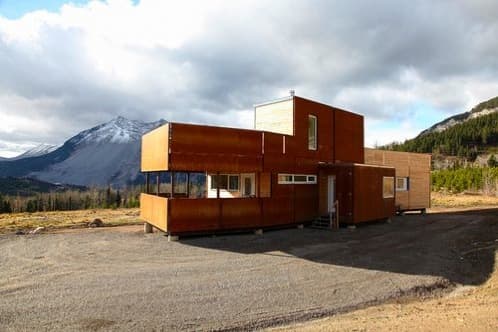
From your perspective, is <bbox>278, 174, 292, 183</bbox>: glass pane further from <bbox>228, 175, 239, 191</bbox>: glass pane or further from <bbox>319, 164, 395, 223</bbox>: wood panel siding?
<bbox>228, 175, 239, 191</bbox>: glass pane

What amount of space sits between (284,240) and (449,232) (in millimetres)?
7948

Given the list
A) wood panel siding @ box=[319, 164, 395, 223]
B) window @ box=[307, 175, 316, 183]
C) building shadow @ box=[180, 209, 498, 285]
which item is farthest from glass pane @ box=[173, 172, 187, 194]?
wood panel siding @ box=[319, 164, 395, 223]

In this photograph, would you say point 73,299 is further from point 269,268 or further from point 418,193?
point 418,193

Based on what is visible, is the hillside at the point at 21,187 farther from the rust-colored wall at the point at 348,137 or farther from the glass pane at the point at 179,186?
the rust-colored wall at the point at 348,137

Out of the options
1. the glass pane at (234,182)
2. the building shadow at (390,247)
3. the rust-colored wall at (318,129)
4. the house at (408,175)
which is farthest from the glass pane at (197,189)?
the house at (408,175)

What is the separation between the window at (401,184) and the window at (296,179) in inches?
376

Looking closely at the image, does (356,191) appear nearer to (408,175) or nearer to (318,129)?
(318,129)

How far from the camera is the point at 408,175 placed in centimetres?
2688

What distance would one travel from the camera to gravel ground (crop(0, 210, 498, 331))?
7.38 meters

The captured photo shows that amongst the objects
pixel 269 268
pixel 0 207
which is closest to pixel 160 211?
pixel 269 268

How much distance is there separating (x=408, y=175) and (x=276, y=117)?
41.4 feet

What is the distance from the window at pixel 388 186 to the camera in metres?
21.4

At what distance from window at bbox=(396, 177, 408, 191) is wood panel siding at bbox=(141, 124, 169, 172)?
54.9ft

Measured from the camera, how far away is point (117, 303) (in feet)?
26.0
